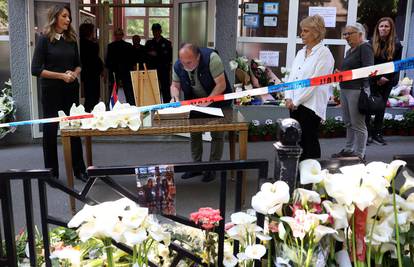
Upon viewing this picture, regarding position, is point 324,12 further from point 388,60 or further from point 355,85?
point 355,85

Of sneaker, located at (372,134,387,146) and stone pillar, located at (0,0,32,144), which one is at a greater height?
stone pillar, located at (0,0,32,144)

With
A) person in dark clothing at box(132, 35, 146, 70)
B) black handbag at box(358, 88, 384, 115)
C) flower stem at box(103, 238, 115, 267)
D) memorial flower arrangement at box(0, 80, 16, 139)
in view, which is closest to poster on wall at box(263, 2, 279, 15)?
person in dark clothing at box(132, 35, 146, 70)

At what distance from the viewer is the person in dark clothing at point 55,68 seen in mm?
4246

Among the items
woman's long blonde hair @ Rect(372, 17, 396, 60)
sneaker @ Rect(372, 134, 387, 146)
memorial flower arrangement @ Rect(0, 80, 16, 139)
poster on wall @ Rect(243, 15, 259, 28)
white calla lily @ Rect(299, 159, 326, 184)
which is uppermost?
poster on wall @ Rect(243, 15, 259, 28)

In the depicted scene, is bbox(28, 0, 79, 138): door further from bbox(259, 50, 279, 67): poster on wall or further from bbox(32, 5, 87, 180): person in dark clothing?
A: bbox(259, 50, 279, 67): poster on wall

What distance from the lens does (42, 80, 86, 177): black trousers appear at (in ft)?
14.4

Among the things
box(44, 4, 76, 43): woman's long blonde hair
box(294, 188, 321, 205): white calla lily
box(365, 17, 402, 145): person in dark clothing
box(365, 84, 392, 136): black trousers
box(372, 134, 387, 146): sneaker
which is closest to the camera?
box(294, 188, 321, 205): white calla lily

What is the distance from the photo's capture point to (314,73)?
3916 millimetres

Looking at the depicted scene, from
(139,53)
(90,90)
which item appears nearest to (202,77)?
(90,90)

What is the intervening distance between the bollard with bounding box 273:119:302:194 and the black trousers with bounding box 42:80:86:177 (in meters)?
3.00

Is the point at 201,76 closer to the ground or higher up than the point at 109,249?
higher up

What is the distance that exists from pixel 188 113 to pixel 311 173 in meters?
2.51

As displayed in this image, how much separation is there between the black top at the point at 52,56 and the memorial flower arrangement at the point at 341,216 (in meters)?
3.14

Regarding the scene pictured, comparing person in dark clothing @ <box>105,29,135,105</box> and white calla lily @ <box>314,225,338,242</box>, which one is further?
person in dark clothing @ <box>105,29,135,105</box>
